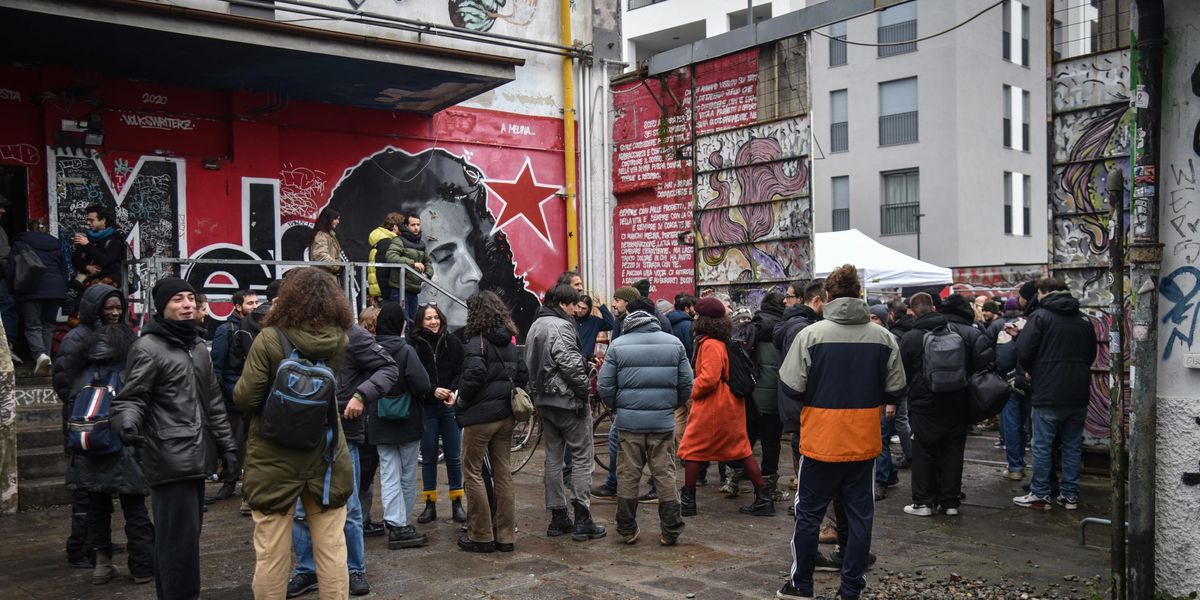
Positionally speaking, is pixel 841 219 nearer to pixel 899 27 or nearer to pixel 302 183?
pixel 899 27

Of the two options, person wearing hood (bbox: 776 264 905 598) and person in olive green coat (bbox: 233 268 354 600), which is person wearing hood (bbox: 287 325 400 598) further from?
person wearing hood (bbox: 776 264 905 598)

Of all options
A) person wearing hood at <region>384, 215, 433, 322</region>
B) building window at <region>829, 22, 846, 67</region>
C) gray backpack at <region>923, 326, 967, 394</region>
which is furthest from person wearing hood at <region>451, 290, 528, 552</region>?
building window at <region>829, 22, 846, 67</region>

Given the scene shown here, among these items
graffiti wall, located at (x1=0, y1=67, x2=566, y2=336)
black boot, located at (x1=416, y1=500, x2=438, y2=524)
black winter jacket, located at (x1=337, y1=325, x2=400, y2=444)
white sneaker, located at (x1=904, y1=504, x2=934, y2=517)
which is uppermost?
graffiti wall, located at (x1=0, y1=67, x2=566, y2=336)

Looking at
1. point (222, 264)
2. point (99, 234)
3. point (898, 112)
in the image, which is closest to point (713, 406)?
point (222, 264)

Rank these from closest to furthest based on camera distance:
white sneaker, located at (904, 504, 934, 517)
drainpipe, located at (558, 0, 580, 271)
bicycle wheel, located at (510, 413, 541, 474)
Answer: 1. white sneaker, located at (904, 504, 934, 517)
2. bicycle wheel, located at (510, 413, 541, 474)
3. drainpipe, located at (558, 0, 580, 271)

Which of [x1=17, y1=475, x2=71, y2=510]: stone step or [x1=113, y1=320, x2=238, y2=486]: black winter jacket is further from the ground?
[x1=113, y1=320, x2=238, y2=486]: black winter jacket

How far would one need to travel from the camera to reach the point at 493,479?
718 cm

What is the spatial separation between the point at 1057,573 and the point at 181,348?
580cm

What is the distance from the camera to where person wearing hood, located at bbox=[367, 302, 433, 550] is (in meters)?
7.02

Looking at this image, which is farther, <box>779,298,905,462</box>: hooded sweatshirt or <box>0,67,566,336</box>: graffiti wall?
<box>0,67,566,336</box>: graffiti wall

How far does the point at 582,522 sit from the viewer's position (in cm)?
757

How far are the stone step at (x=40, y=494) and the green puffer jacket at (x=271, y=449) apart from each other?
17.4 ft

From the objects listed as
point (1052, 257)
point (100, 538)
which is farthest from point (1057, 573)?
point (100, 538)

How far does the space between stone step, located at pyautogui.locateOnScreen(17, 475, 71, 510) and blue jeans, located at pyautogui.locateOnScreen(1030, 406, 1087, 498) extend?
9.02 metres
